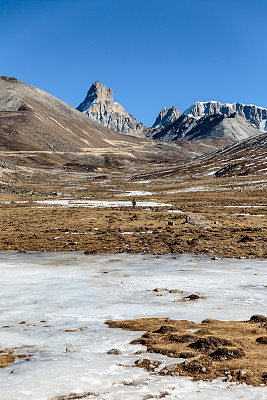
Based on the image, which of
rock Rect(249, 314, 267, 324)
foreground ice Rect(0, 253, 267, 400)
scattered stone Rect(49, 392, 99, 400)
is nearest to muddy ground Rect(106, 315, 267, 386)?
rock Rect(249, 314, 267, 324)

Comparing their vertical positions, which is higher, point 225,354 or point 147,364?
point 225,354

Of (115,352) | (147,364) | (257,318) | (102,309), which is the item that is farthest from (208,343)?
(102,309)

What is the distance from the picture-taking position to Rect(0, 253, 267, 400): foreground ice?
681 cm

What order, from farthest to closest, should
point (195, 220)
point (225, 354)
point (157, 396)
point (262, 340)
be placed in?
1. point (195, 220)
2. point (262, 340)
3. point (225, 354)
4. point (157, 396)

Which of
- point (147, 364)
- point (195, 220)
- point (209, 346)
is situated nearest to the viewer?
point (147, 364)

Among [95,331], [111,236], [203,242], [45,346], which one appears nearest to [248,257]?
[203,242]

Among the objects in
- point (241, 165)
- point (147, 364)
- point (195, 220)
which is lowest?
point (147, 364)

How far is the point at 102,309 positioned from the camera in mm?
12055

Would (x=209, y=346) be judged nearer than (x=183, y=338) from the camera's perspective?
Yes

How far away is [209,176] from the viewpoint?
150m

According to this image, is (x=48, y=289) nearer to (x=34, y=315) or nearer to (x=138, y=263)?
(x=34, y=315)

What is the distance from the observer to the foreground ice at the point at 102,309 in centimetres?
681

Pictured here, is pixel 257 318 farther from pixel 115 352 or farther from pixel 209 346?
pixel 115 352

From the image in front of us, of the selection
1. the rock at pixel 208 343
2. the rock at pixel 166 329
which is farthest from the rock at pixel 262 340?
the rock at pixel 166 329
